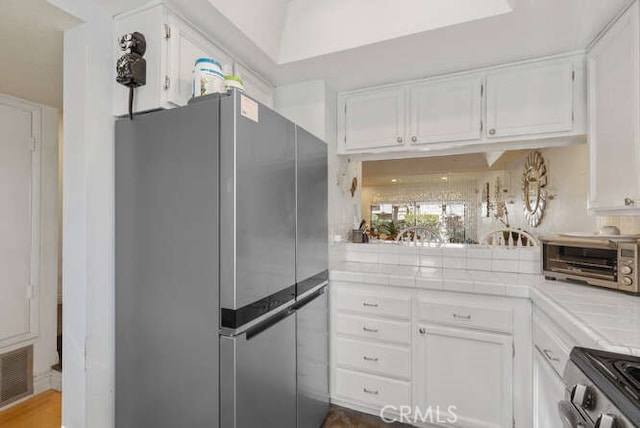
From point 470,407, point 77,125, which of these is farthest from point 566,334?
point 77,125

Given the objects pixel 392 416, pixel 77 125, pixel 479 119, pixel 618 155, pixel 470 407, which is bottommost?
pixel 392 416

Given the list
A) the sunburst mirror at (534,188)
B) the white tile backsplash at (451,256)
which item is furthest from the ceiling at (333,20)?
the sunburst mirror at (534,188)

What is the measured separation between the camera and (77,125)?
130 centimetres

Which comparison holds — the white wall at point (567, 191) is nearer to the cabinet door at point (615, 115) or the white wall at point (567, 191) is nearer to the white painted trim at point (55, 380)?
the cabinet door at point (615, 115)

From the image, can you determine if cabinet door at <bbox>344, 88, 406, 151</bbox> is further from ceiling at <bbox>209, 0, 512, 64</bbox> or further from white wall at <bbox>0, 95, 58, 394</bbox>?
white wall at <bbox>0, 95, 58, 394</bbox>

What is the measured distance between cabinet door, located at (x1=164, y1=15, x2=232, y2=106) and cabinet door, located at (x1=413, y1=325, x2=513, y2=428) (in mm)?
1751

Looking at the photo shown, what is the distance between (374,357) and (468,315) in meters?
0.61

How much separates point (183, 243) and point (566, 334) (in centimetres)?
153

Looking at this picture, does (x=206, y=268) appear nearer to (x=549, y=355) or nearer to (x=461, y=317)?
(x=461, y=317)

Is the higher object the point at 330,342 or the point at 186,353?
the point at 186,353

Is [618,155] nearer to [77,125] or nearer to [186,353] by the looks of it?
[186,353]

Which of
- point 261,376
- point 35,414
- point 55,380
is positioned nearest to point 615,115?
point 261,376

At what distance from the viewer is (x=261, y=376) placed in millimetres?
1198

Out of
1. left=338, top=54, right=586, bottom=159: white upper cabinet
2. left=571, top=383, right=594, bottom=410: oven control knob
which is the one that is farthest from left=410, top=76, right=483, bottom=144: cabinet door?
left=571, top=383, right=594, bottom=410: oven control knob
